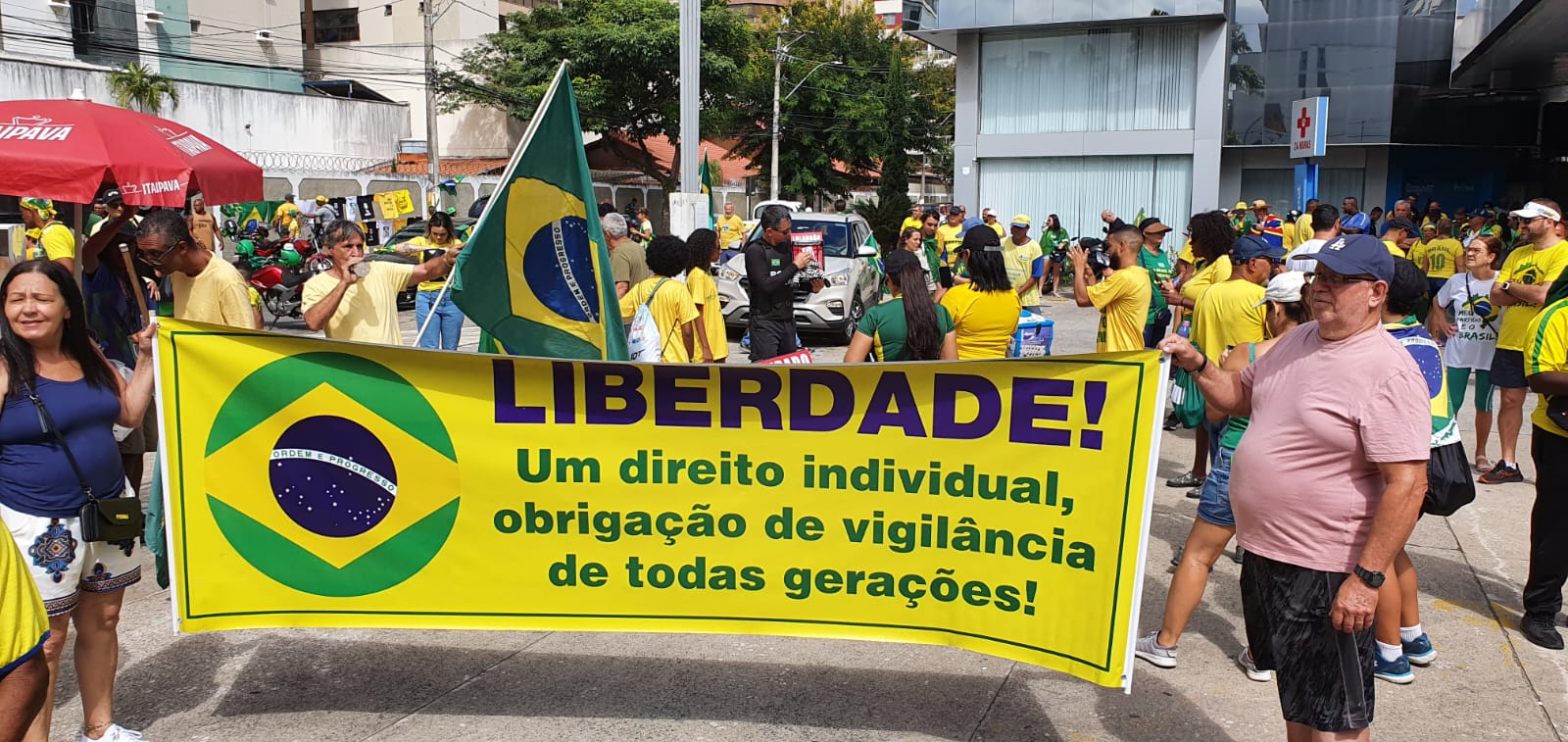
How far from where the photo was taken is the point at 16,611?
9.22 feet

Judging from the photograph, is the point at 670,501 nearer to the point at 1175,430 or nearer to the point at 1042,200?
the point at 1175,430

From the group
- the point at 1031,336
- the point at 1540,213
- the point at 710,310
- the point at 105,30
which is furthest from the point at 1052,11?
the point at 105,30

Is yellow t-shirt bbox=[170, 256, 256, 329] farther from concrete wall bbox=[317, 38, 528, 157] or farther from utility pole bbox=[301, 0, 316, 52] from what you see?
utility pole bbox=[301, 0, 316, 52]

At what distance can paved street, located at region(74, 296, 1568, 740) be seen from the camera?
420 centimetres

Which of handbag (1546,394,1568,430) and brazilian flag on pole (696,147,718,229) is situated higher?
brazilian flag on pole (696,147,718,229)

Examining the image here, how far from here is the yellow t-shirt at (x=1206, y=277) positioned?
731 cm

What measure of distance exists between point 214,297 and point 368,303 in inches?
32.5

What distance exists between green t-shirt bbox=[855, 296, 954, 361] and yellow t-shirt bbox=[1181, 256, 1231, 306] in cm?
240

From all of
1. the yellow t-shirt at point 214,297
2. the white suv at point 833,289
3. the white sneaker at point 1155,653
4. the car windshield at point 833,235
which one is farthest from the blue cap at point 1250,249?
the car windshield at point 833,235

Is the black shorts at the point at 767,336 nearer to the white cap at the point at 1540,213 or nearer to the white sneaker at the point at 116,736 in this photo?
the white cap at the point at 1540,213

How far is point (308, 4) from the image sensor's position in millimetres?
58281

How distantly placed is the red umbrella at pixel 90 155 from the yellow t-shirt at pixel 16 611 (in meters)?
4.06

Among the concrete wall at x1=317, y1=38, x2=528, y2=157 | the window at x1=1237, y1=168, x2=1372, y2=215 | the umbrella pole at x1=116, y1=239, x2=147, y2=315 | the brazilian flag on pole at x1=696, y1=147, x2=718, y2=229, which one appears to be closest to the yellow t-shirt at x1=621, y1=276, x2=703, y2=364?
the umbrella pole at x1=116, y1=239, x2=147, y2=315

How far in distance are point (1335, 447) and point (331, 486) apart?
308cm
